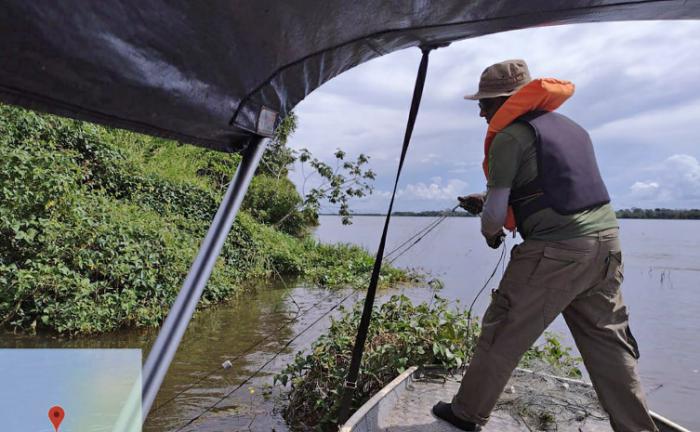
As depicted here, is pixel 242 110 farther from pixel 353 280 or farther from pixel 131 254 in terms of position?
pixel 353 280

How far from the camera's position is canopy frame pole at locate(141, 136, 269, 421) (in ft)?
4.60

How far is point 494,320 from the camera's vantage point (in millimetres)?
2662

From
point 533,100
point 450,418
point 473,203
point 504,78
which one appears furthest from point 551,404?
point 504,78

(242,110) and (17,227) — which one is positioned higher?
(242,110)

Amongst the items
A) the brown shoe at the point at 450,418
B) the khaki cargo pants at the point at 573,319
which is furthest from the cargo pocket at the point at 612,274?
the brown shoe at the point at 450,418

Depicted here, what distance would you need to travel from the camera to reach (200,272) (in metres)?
1.51

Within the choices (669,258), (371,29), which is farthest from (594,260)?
(669,258)

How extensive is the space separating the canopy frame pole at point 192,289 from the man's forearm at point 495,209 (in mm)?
1380

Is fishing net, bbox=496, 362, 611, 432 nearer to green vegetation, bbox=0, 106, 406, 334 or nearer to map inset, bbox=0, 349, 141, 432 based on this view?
map inset, bbox=0, 349, 141, 432

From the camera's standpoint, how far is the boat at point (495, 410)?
2.80 m

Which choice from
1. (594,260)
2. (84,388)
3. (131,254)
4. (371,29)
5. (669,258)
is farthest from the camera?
(669,258)

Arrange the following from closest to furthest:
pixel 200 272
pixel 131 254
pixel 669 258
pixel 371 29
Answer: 1. pixel 200 272
2. pixel 371 29
3. pixel 131 254
4. pixel 669 258

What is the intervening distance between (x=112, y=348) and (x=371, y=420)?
451 centimetres

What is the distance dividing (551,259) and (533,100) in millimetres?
821
